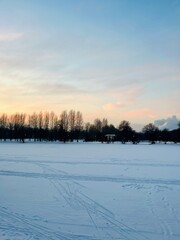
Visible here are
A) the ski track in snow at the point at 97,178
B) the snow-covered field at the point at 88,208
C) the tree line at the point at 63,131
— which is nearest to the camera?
the snow-covered field at the point at 88,208

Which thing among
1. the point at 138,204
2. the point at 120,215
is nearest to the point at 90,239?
the point at 120,215

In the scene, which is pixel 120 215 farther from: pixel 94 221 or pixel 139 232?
pixel 139 232

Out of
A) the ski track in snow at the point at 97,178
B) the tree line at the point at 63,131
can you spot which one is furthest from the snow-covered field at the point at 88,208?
the tree line at the point at 63,131

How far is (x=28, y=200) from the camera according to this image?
1198 cm

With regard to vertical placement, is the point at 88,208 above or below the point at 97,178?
below

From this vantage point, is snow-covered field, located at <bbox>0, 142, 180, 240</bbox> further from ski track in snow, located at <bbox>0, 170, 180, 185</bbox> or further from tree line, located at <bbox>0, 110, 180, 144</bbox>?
tree line, located at <bbox>0, 110, 180, 144</bbox>

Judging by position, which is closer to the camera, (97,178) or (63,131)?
(97,178)

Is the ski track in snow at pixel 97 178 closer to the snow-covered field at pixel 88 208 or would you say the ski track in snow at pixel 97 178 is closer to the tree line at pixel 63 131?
the snow-covered field at pixel 88 208

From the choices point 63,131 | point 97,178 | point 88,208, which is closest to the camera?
point 88,208

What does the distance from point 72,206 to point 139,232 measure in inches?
135

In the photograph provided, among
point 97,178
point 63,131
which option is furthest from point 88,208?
point 63,131

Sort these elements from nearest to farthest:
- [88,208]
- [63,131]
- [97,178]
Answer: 1. [88,208]
2. [97,178]
3. [63,131]

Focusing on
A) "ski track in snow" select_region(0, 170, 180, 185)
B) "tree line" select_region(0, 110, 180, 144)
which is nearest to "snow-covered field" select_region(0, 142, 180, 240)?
"ski track in snow" select_region(0, 170, 180, 185)

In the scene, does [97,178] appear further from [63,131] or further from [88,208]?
[63,131]
